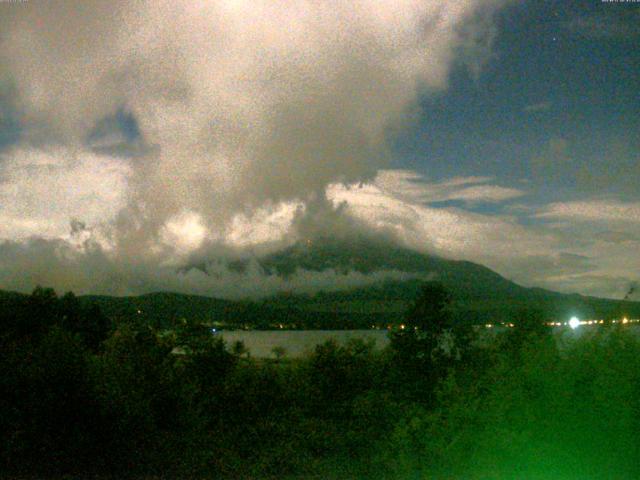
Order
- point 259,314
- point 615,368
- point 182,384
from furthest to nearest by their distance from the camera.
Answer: point 259,314 < point 182,384 < point 615,368

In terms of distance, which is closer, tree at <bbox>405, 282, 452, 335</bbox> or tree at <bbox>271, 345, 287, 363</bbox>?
tree at <bbox>405, 282, 452, 335</bbox>

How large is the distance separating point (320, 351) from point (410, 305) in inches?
140

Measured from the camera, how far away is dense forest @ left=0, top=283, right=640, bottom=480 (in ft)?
22.9

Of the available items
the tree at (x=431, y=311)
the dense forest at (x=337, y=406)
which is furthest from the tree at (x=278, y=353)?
the tree at (x=431, y=311)

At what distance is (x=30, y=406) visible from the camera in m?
13.4

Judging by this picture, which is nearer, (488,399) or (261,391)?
(488,399)

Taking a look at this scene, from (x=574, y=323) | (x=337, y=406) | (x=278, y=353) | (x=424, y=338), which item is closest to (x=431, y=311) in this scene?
(x=424, y=338)

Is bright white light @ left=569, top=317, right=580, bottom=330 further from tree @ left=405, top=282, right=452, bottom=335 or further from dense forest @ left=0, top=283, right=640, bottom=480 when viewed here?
tree @ left=405, top=282, right=452, bottom=335

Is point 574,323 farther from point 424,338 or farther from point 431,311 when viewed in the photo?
point 424,338

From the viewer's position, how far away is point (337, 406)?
21.2 metres

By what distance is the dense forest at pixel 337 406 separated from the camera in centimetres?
698

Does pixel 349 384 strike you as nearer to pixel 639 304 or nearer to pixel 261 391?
pixel 261 391

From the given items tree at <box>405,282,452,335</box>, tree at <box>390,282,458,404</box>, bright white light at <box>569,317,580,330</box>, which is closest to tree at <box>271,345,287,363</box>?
tree at <box>390,282,458,404</box>

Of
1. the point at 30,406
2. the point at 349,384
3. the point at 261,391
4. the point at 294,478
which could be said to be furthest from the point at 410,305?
the point at 30,406
